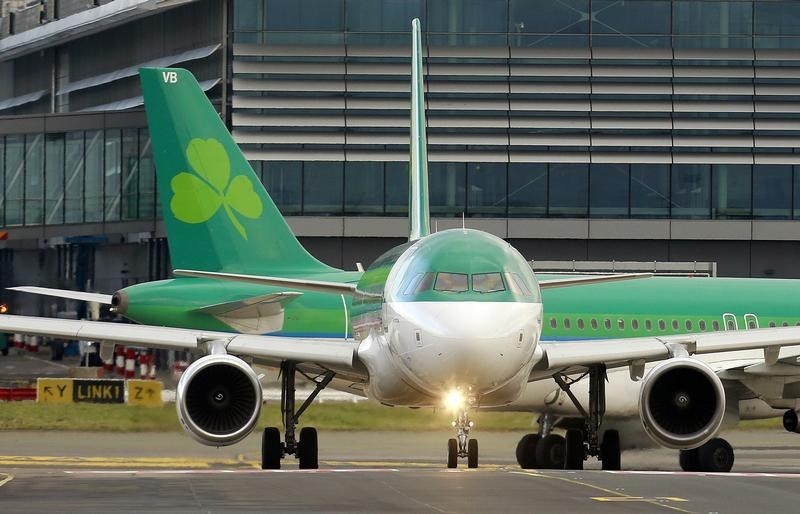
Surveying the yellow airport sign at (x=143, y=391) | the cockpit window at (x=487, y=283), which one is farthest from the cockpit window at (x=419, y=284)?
the yellow airport sign at (x=143, y=391)

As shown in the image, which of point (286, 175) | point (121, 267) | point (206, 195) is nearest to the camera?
point (206, 195)

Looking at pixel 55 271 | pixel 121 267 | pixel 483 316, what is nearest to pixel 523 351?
pixel 483 316

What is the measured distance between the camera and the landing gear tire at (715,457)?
27.9 m

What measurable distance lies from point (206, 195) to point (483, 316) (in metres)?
12.4

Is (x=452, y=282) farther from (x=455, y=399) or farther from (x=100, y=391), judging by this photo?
(x=100, y=391)

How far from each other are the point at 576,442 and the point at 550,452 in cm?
456

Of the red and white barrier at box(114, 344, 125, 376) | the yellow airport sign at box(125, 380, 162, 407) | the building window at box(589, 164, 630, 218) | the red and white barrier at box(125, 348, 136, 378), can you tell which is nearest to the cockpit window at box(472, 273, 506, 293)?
the yellow airport sign at box(125, 380, 162, 407)

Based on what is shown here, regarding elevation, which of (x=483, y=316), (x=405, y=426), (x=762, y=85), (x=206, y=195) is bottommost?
(x=405, y=426)

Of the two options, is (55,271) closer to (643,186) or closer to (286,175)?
(286,175)

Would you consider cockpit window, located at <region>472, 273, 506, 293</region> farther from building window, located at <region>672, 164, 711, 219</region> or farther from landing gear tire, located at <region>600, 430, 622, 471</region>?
building window, located at <region>672, 164, 711, 219</region>

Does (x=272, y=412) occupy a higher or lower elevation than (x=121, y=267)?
lower

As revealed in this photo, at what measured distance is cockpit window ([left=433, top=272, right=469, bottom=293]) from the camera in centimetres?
2016

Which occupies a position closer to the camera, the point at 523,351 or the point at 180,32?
the point at 523,351

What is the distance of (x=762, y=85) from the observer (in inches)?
2021
